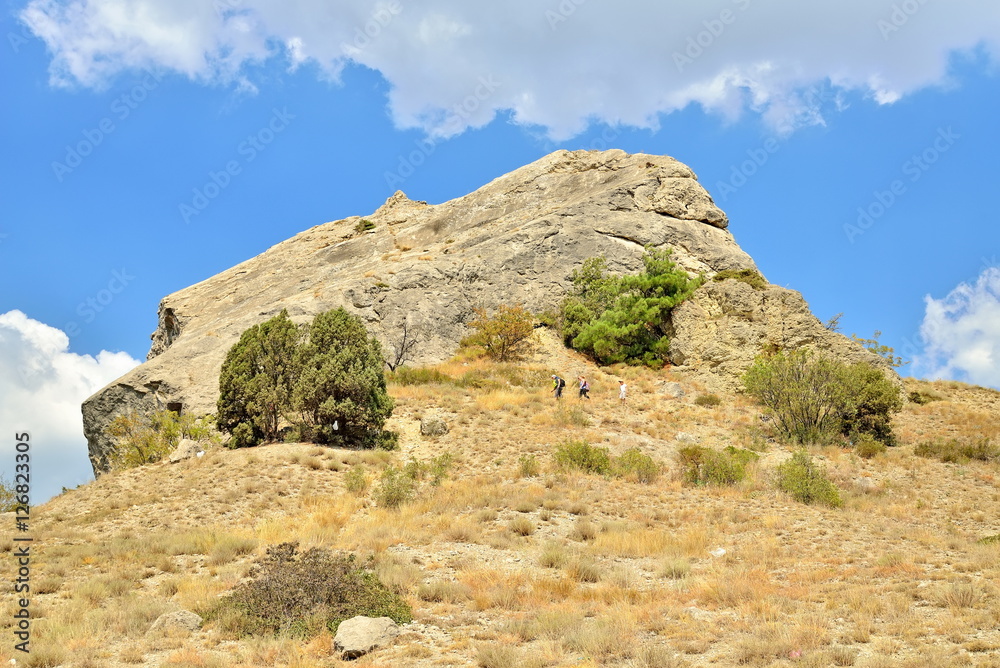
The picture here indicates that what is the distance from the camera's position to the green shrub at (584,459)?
20250mm

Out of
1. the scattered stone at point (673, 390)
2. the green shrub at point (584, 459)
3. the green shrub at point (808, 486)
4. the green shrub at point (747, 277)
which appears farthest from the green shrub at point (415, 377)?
the green shrub at point (808, 486)

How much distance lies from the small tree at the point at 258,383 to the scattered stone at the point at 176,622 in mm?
14298

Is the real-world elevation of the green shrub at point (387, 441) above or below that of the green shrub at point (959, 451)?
above

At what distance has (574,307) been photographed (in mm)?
40188

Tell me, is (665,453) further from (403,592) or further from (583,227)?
(583,227)

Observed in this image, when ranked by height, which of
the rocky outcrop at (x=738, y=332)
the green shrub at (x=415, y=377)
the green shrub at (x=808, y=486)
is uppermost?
the rocky outcrop at (x=738, y=332)

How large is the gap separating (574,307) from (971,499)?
24.1 meters

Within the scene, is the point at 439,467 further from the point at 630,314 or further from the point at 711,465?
the point at 630,314

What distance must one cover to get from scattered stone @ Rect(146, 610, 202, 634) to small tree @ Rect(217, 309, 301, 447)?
1430cm

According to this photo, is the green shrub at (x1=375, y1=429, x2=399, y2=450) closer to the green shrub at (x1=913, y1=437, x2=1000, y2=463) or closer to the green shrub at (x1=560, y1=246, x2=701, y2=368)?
the green shrub at (x1=560, y1=246, x2=701, y2=368)

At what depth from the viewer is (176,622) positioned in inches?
386

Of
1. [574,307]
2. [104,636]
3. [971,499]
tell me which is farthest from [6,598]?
[574,307]

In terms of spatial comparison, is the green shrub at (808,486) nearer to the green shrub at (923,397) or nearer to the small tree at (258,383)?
the green shrub at (923,397)

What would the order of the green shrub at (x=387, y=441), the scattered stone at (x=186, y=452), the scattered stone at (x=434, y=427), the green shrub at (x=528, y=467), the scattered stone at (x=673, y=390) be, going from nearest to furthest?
the green shrub at (x=528, y=467)
the scattered stone at (x=186, y=452)
the green shrub at (x=387, y=441)
the scattered stone at (x=434, y=427)
the scattered stone at (x=673, y=390)
